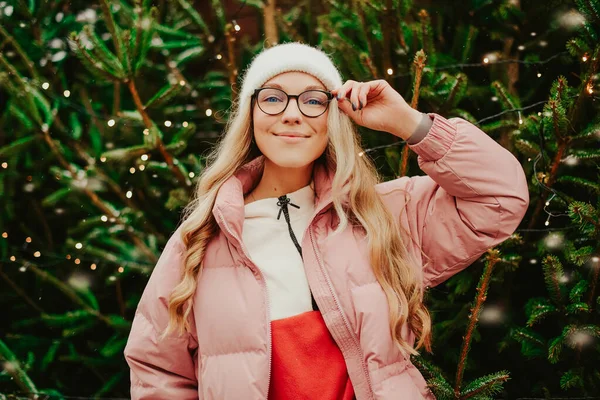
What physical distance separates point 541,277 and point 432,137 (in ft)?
3.48

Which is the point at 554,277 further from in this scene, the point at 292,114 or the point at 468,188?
the point at 292,114

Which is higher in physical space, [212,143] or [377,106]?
[377,106]

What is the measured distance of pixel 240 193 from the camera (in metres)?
1.86

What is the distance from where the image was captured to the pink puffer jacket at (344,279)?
5.30 feet

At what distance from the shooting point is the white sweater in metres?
Result: 1.71

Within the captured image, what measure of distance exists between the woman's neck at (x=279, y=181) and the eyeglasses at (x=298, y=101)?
0.25 meters

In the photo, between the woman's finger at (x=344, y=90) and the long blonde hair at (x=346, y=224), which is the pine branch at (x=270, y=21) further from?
the woman's finger at (x=344, y=90)

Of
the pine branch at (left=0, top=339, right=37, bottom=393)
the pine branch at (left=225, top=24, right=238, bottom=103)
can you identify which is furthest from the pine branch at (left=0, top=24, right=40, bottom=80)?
the pine branch at (left=0, top=339, right=37, bottom=393)

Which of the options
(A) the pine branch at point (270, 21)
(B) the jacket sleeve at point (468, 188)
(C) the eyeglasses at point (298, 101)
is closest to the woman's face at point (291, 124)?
(C) the eyeglasses at point (298, 101)

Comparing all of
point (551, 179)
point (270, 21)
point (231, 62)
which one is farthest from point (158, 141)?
point (551, 179)

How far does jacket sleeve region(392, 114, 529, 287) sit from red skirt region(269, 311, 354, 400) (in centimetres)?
49

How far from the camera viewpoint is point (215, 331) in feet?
5.50

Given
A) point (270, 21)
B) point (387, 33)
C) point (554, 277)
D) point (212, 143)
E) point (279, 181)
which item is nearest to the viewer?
point (554, 277)

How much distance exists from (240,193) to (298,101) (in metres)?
0.37
